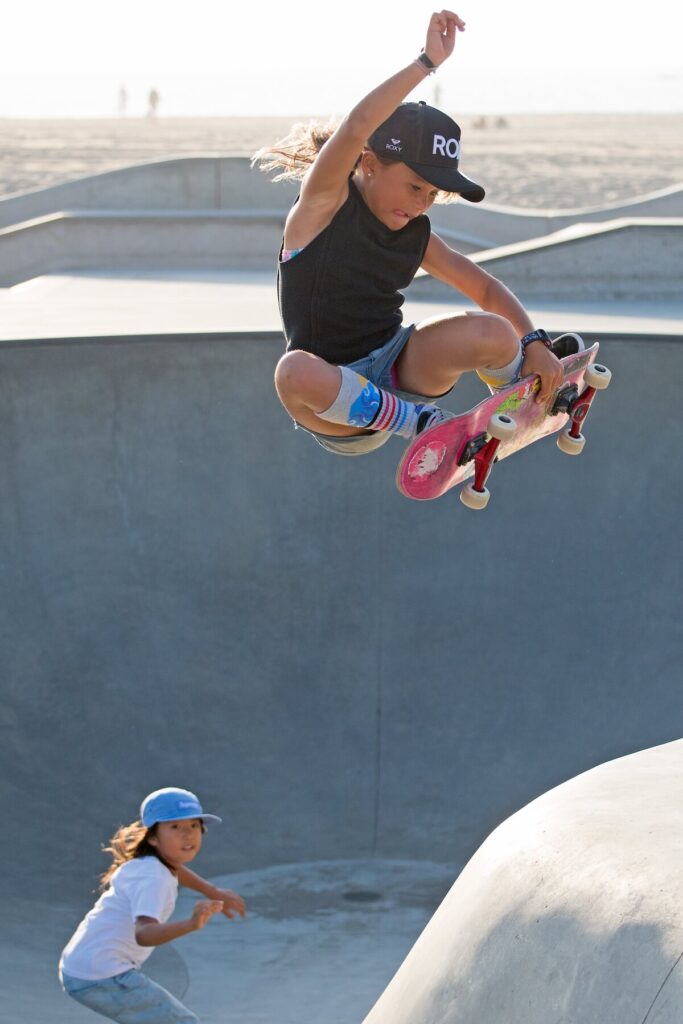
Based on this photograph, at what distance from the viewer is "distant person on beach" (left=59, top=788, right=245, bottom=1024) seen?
4.89 metres

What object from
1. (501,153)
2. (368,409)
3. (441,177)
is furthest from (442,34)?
(501,153)

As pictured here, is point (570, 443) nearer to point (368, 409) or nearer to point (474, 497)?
point (474, 497)

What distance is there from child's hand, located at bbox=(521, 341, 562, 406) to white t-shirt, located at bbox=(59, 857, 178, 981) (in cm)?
227

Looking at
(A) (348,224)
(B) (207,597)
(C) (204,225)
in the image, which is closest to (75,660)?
(B) (207,597)

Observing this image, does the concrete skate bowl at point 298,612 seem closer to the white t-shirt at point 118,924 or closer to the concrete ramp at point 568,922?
the white t-shirt at point 118,924

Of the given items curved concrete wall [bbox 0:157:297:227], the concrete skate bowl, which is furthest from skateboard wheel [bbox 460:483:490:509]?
curved concrete wall [bbox 0:157:297:227]

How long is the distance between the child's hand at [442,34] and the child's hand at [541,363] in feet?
4.09

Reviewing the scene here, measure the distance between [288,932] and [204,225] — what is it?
999 centimetres

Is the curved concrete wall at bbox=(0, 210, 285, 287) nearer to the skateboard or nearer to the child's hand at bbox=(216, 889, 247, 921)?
the skateboard

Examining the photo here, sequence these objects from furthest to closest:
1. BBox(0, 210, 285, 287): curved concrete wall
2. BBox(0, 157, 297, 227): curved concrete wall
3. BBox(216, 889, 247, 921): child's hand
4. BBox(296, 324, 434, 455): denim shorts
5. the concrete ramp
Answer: BBox(0, 157, 297, 227): curved concrete wall
BBox(0, 210, 285, 287): curved concrete wall
BBox(216, 889, 247, 921): child's hand
BBox(296, 324, 434, 455): denim shorts
the concrete ramp

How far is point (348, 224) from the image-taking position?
4.31 meters

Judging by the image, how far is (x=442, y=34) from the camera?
3.93 m

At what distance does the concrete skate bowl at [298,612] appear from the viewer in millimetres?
7891

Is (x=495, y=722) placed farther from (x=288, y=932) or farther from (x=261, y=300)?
(x=261, y=300)
